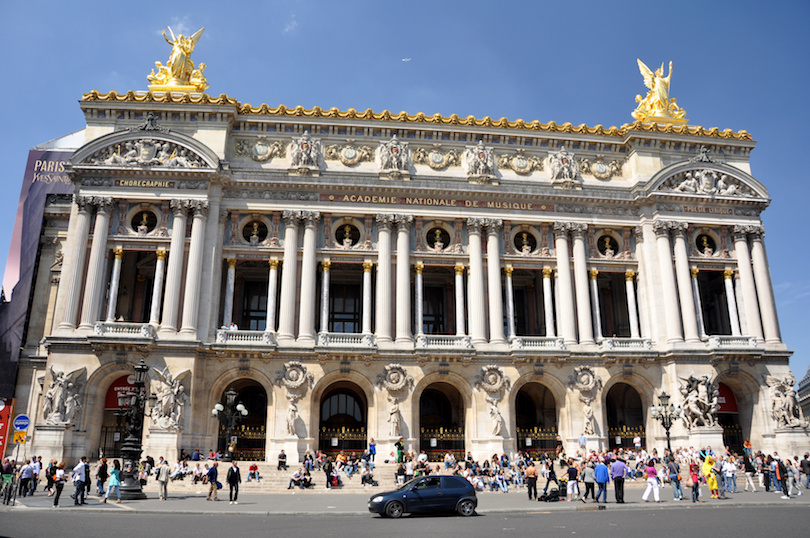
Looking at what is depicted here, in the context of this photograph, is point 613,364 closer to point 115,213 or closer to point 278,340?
point 278,340

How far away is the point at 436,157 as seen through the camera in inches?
1730

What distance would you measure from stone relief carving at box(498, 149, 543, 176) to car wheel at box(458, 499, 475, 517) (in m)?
27.9

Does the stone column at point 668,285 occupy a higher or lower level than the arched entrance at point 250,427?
higher

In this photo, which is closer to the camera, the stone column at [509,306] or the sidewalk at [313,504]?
the sidewalk at [313,504]

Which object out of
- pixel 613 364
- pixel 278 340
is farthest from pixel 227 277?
pixel 613 364

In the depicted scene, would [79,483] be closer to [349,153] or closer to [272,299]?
[272,299]

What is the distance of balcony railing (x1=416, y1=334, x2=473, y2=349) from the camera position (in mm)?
39281

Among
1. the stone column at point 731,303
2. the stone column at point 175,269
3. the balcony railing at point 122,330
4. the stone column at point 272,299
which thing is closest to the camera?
the balcony railing at point 122,330

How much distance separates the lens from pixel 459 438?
1560 inches

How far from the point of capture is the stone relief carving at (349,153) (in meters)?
43.1

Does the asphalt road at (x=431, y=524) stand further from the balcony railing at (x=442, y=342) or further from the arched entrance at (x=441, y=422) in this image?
the balcony railing at (x=442, y=342)

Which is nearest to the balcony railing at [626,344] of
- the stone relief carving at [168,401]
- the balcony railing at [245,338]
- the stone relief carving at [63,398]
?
the balcony railing at [245,338]

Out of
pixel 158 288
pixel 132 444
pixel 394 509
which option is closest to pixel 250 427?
pixel 158 288

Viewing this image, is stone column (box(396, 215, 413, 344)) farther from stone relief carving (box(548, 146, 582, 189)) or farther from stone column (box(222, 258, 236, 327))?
stone relief carving (box(548, 146, 582, 189))
